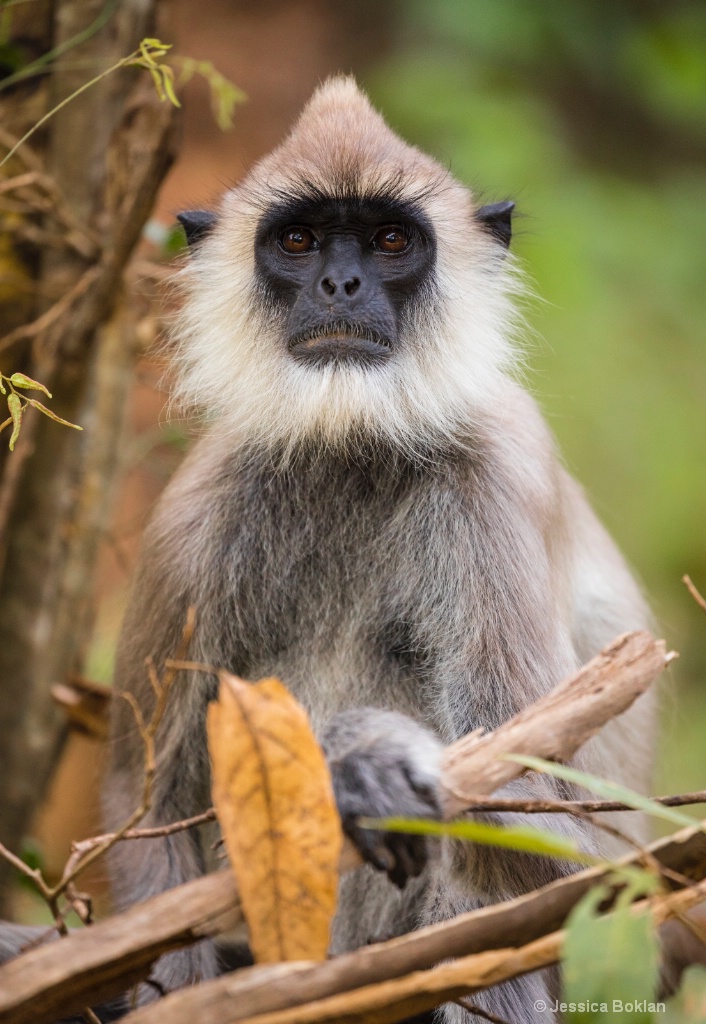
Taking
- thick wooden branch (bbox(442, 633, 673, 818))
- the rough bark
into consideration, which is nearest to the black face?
the rough bark

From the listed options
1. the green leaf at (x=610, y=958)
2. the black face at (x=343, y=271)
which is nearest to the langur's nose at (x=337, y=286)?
the black face at (x=343, y=271)

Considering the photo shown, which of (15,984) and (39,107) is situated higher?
(39,107)

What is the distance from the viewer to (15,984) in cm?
186

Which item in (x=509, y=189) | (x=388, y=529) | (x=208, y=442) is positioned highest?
(x=509, y=189)

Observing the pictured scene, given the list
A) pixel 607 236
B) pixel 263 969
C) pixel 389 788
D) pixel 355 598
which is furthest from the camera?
pixel 607 236

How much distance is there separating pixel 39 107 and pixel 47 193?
312mm

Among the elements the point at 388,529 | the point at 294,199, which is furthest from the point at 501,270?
the point at 388,529

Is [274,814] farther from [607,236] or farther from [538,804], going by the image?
[607,236]

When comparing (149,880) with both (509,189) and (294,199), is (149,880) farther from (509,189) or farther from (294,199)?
(509,189)

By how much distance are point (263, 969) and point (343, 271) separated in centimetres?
174

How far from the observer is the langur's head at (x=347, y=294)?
119 inches

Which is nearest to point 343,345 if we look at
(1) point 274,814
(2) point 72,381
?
(2) point 72,381

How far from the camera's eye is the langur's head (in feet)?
9.88

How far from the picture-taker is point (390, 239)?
3191 mm
